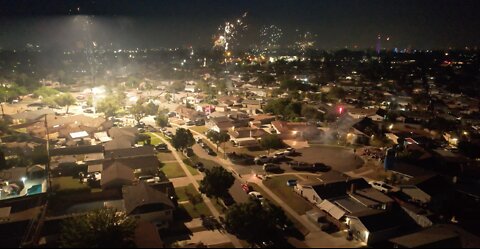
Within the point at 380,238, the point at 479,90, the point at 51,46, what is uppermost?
the point at 51,46

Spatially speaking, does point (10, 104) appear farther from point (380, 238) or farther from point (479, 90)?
point (479, 90)

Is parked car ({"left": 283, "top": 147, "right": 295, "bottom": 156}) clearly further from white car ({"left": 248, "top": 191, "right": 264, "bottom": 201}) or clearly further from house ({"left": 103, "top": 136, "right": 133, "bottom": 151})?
house ({"left": 103, "top": 136, "right": 133, "bottom": 151})

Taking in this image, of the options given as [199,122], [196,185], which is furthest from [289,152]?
[199,122]

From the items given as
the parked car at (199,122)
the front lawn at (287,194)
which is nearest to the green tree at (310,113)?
the parked car at (199,122)

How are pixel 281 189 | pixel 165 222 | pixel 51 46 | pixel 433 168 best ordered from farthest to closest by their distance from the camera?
pixel 51 46 → pixel 433 168 → pixel 281 189 → pixel 165 222

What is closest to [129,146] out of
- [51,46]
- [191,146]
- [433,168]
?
[191,146]

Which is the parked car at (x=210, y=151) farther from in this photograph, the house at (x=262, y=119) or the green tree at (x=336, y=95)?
the green tree at (x=336, y=95)

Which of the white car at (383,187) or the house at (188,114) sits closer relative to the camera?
the white car at (383,187)
